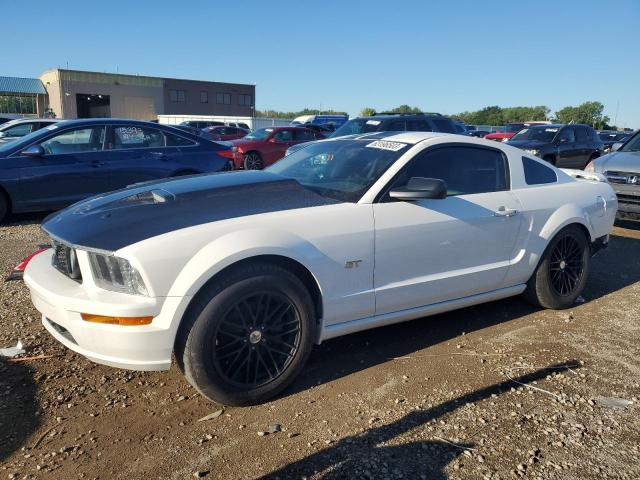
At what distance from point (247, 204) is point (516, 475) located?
2061 mm

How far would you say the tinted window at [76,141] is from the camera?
7.51 m

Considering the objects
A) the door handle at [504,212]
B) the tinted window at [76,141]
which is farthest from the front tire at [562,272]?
the tinted window at [76,141]

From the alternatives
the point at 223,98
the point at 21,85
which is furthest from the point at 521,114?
the point at 21,85

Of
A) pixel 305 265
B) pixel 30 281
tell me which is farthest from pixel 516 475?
pixel 30 281

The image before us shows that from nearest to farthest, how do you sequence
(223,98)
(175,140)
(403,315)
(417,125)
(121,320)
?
(121,320) < (403,315) < (175,140) < (417,125) < (223,98)

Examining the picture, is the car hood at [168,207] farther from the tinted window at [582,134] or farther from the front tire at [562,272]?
the tinted window at [582,134]

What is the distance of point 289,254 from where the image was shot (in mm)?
3029

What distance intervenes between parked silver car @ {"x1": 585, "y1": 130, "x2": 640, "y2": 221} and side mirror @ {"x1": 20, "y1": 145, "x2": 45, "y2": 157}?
844cm

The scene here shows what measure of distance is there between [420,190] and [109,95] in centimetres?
6060

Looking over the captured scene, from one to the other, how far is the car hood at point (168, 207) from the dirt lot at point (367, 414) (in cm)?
96

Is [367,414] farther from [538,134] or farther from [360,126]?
[538,134]

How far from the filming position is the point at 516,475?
8.17 ft

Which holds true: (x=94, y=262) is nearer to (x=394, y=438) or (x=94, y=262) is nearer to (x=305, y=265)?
(x=305, y=265)

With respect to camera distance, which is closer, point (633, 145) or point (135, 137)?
point (135, 137)
